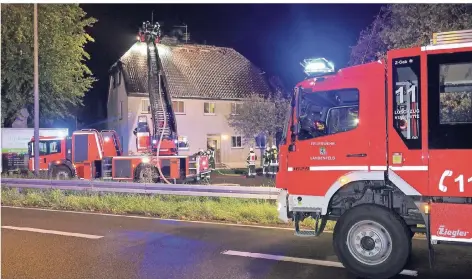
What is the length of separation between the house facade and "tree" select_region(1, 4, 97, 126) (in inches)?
189

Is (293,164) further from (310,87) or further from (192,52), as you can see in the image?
(192,52)

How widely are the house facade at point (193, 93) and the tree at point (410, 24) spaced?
61.8 ft

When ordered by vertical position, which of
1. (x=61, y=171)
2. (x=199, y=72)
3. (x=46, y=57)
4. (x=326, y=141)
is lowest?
(x=61, y=171)

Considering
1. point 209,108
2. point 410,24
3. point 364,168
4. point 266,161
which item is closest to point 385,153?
point 364,168

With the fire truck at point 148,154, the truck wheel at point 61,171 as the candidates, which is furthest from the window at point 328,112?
the truck wheel at point 61,171

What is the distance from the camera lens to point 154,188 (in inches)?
464

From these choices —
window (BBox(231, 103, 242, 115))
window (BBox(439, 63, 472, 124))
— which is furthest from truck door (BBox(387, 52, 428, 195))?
window (BBox(231, 103, 242, 115))

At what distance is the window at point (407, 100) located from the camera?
5676mm

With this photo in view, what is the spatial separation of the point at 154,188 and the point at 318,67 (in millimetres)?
6606

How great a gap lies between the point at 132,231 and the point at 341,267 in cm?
443

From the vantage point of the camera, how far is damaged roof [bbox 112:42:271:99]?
31.8 m

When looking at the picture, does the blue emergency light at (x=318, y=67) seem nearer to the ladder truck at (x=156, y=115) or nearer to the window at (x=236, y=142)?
the ladder truck at (x=156, y=115)

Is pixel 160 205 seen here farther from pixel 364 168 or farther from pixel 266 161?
pixel 266 161

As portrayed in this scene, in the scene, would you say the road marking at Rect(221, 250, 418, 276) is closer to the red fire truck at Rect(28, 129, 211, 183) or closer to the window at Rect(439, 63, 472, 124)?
the window at Rect(439, 63, 472, 124)
